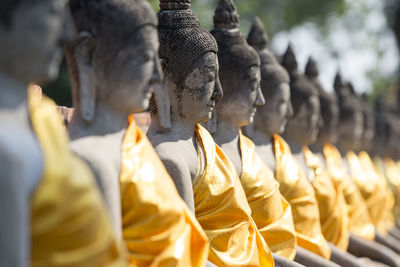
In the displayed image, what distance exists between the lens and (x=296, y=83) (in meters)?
6.27

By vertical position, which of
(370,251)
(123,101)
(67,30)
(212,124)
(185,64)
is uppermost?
(67,30)

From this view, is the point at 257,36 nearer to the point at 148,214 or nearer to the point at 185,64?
the point at 185,64

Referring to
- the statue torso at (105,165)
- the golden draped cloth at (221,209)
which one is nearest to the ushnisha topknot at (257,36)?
the golden draped cloth at (221,209)

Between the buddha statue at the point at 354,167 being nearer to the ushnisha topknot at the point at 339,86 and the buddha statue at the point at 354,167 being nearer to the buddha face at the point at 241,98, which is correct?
the ushnisha topknot at the point at 339,86

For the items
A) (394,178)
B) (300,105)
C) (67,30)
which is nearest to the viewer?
(67,30)

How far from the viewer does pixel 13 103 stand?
2.32 metres

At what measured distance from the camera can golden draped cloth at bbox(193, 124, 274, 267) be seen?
3.87 m

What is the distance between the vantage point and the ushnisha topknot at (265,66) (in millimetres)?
5438

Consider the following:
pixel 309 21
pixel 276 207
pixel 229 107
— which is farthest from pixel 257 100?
pixel 309 21

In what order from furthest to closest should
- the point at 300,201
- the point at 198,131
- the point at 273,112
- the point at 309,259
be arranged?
the point at 273,112
the point at 300,201
the point at 309,259
the point at 198,131

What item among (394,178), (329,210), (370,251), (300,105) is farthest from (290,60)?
(394,178)

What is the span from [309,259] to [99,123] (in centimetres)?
241

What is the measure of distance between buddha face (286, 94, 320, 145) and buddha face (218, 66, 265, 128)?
5.19 feet

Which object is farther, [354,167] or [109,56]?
[354,167]
